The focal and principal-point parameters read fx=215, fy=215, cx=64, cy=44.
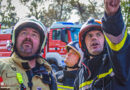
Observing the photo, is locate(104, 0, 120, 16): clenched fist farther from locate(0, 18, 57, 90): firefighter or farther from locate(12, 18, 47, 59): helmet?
locate(12, 18, 47, 59): helmet

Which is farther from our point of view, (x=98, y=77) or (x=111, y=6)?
(x=98, y=77)

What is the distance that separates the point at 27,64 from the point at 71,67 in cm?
228

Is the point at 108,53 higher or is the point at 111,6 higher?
the point at 111,6

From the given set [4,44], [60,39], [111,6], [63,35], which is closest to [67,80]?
[111,6]

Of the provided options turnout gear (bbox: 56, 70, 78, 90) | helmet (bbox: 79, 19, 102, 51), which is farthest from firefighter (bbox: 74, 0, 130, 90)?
turnout gear (bbox: 56, 70, 78, 90)

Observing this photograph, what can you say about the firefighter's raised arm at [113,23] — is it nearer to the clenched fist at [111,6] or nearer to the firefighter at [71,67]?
the clenched fist at [111,6]

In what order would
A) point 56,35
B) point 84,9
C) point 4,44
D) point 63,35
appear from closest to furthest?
point 63,35
point 56,35
point 4,44
point 84,9

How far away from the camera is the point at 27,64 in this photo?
280 cm

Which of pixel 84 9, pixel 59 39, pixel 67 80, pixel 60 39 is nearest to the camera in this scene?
pixel 67 80

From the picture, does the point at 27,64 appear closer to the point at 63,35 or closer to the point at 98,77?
the point at 98,77

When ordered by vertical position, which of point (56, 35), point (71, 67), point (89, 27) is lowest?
point (56, 35)

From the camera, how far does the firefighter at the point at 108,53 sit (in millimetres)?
1488

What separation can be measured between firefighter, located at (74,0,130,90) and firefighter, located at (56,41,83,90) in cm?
182

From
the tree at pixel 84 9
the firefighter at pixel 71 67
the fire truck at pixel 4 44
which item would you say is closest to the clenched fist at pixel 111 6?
the firefighter at pixel 71 67
